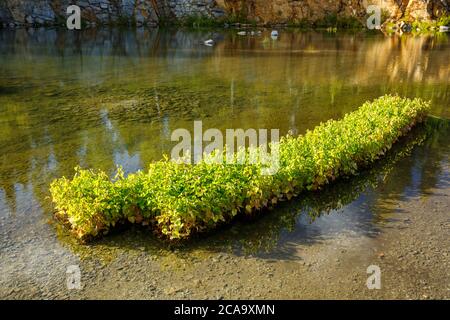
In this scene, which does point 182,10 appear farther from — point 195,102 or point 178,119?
point 178,119

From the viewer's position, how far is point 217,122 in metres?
20.7

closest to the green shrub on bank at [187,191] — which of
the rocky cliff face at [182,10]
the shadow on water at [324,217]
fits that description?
the shadow on water at [324,217]

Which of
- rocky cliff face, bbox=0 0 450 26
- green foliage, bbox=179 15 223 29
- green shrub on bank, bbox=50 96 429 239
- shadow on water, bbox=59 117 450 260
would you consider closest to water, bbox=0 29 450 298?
shadow on water, bbox=59 117 450 260

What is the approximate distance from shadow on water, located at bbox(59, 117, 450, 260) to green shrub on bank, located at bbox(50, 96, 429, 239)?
28 centimetres

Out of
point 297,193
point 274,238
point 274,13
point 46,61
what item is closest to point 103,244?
point 274,238

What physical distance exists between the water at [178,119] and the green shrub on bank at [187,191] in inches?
15.4

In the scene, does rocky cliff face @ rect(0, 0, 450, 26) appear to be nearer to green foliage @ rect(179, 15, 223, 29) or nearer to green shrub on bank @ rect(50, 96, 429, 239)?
green foliage @ rect(179, 15, 223, 29)

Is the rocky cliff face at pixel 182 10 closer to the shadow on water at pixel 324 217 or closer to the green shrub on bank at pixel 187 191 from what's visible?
the shadow on water at pixel 324 217

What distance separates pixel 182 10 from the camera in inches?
2862

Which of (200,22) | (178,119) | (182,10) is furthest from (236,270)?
(182,10)

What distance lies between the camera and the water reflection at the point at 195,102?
42.5ft

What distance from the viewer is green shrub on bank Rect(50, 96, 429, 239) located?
1079 centimetres

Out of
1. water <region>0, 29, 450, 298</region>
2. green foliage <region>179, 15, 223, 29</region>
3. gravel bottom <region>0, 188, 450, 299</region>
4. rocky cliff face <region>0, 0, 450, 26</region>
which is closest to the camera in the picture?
gravel bottom <region>0, 188, 450, 299</region>
